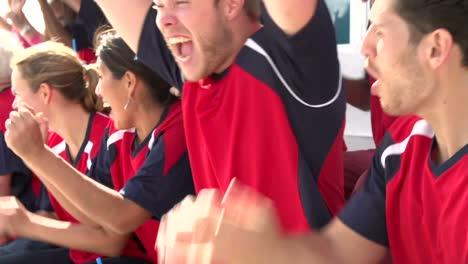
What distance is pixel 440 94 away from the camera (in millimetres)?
827

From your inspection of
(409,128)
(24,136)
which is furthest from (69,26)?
(409,128)

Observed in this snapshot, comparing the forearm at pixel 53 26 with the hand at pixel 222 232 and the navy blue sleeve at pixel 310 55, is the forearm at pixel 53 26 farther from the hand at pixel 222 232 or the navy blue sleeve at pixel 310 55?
the hand at pixel 222 232

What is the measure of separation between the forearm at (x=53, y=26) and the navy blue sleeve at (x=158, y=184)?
0.95 meters

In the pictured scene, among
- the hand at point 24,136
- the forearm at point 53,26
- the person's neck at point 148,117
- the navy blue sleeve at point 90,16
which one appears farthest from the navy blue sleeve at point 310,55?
the forearm at point 53,26

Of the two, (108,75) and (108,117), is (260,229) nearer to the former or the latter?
(108,75)

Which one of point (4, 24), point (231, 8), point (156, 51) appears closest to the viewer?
point (231, 8)

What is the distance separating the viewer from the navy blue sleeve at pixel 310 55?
0.95m

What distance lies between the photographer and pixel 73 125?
5.35 ft

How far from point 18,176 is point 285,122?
1.00m

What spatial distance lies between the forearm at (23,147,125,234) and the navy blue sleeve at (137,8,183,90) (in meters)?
0.23

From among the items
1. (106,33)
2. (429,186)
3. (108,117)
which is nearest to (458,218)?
(429,186)

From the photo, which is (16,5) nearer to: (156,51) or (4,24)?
(4,24)

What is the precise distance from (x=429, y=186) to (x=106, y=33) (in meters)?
0.82

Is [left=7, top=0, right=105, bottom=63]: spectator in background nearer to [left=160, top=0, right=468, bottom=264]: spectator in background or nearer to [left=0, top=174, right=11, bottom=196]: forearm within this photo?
[left=0, top=174, right=11, bottom=196]: forearm
